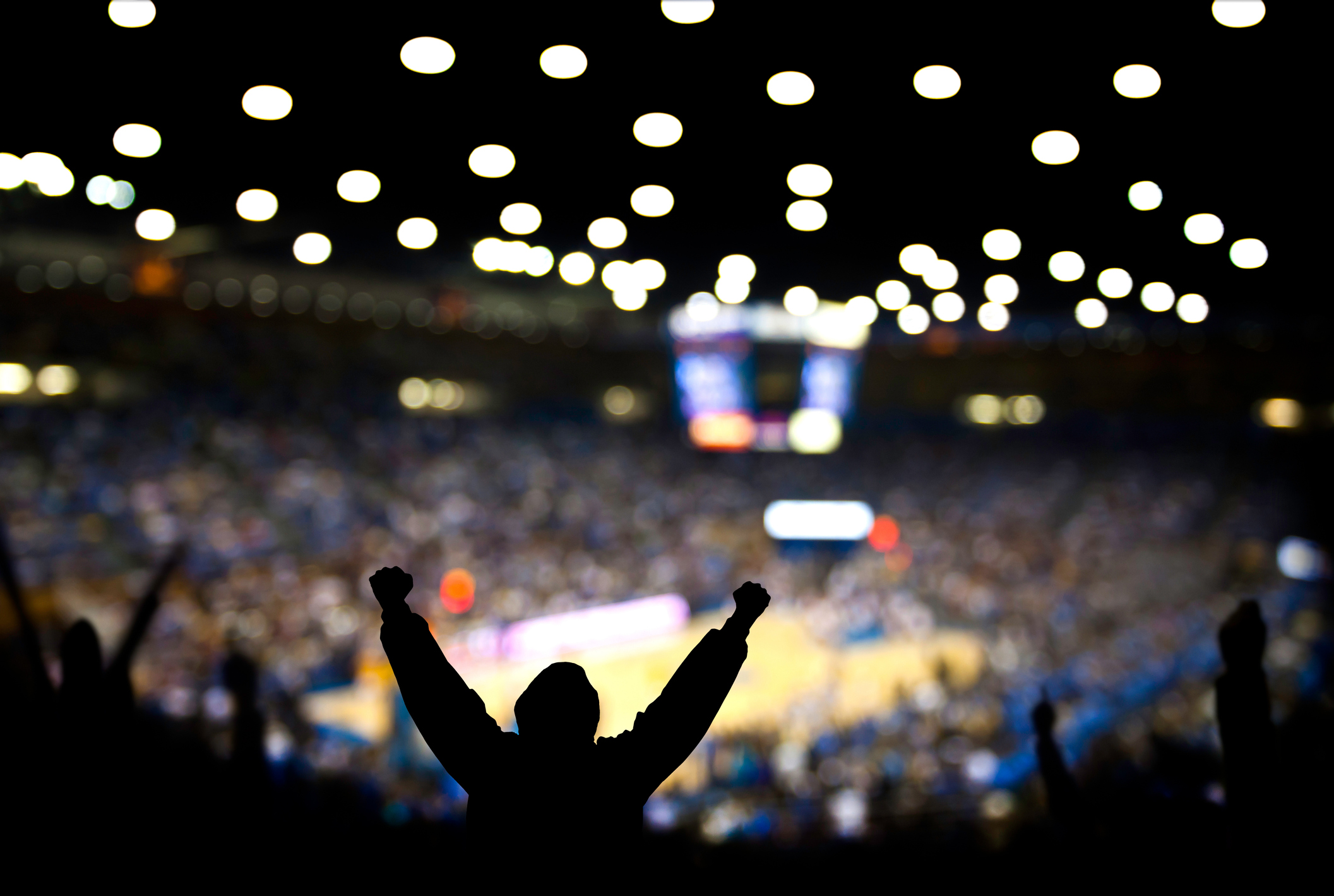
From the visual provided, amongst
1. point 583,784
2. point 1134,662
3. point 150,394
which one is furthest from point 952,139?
point 150,394

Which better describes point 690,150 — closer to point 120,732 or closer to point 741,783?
point 120,732

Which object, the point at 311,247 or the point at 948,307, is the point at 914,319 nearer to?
the point at 948,307

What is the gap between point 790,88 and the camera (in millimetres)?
2873

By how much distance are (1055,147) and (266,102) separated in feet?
9.52

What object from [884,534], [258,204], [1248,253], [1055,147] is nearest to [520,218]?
[258,204]

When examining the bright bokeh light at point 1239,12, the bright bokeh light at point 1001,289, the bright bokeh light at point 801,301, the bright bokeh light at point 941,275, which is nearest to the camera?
the bright bokeh light at point 1239,12

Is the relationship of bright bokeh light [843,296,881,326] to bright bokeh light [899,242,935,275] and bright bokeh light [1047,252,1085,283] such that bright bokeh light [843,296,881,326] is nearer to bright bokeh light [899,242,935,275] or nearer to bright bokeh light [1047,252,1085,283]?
bright bokeh light [899,242,935,275]

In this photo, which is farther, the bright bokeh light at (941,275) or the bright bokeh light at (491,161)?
the bright bokeh light at (941,275)

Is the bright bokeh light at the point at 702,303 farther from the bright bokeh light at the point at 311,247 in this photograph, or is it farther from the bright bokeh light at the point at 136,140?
the bright bokeh light at the point at 136,140

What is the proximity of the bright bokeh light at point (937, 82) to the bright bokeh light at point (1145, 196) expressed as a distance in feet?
3.38

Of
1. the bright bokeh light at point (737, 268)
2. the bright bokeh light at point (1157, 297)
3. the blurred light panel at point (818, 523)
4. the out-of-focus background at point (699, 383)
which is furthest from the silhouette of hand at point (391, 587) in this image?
the blurred light panel at point (818, 523)

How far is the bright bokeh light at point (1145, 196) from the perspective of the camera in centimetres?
330

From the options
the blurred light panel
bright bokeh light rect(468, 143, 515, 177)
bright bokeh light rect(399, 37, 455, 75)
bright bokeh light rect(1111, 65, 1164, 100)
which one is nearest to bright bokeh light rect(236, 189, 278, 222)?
bright bokeh light rect(468, 143, 515, 177)

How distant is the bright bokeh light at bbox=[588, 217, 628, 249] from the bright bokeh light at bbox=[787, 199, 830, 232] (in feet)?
2.72
